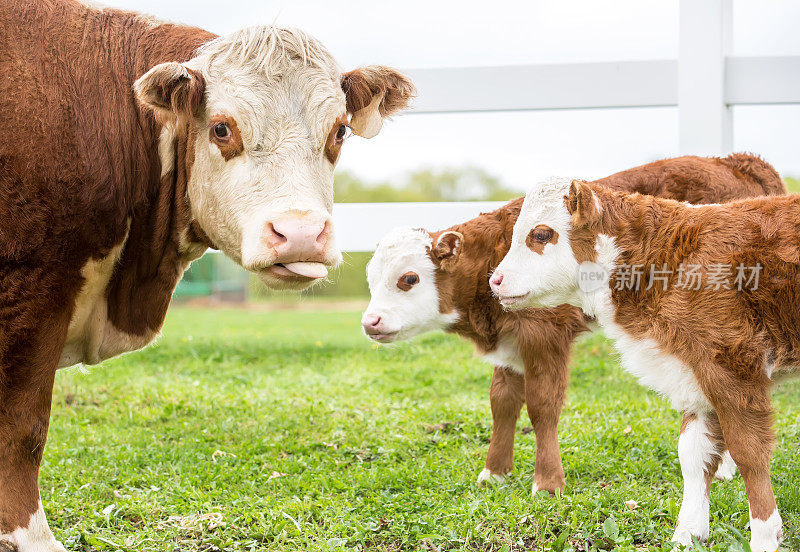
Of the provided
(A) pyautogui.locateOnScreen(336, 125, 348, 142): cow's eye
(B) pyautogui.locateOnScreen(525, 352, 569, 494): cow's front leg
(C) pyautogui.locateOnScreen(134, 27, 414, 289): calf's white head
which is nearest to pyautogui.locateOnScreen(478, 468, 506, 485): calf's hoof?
(B) pyautogui.locateOnScreen(525, 352, 569, 494): cow's front leg

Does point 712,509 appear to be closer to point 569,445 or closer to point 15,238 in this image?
point 569,445

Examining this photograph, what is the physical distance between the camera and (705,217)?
401 cm

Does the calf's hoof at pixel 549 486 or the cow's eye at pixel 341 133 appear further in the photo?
the calf's hoof at pixel 549 486

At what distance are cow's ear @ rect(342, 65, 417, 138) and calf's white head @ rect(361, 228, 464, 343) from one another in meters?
1.14

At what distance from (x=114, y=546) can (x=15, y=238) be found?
1681mm

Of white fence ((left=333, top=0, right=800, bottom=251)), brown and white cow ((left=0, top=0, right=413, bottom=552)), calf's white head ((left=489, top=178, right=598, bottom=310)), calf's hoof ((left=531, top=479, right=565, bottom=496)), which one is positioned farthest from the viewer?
white fence ((left=333, top=0, right=800, bottom=251))

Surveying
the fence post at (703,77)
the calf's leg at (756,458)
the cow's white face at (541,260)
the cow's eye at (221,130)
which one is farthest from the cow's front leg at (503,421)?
the fence post at (703,77)

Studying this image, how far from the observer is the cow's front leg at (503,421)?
5.01 meters

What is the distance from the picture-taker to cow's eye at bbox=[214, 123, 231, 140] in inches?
143

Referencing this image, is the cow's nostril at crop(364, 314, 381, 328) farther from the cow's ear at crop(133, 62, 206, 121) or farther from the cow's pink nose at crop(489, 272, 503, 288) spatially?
the cow's ear at crop(133, 62, 206, 121)

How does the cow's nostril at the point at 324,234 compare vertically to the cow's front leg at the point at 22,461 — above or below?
above

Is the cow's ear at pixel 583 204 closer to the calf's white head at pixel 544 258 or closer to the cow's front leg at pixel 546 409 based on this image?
the calf's white head at pixel 544 258

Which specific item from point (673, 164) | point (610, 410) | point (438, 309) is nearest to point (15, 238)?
point (438, 309)

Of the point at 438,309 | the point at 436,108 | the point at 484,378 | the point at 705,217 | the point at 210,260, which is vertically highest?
the point at 436,108
